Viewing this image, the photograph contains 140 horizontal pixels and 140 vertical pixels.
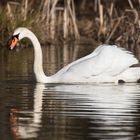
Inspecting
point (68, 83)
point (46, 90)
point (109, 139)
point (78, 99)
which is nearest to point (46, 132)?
point (109, 139)

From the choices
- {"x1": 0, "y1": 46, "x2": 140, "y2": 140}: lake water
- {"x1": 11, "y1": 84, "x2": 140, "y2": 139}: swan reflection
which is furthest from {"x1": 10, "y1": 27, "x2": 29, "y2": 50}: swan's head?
{"x1": 11, "y1": 84, "x2": 140, "y2": 139}: swan reflection

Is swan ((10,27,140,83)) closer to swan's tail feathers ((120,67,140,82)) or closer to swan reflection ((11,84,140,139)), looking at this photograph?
swan's tail feathers ((120,67,140,82))

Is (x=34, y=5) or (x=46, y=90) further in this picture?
(x=34, y=5)

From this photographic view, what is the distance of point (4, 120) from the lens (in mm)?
11500

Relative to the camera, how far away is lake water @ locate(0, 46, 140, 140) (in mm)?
10516

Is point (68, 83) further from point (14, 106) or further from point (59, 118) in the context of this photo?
point (59, 118)

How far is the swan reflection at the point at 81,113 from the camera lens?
10.6m

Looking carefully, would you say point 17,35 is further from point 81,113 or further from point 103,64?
point 81,113

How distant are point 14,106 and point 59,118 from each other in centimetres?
137

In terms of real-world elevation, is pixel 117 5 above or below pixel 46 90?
above

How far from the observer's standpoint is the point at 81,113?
40.0 ft

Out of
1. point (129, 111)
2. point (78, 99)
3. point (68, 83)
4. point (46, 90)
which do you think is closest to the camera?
point (129, 111)

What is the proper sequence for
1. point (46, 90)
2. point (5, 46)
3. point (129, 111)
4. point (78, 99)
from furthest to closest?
1. point (5, 46)
2. point (46, 90)
3. point (78, 99)
4. point (129, 111)

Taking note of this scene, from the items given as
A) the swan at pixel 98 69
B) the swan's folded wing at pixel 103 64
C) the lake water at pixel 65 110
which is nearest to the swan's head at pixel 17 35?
the swan at pixel 98 69
